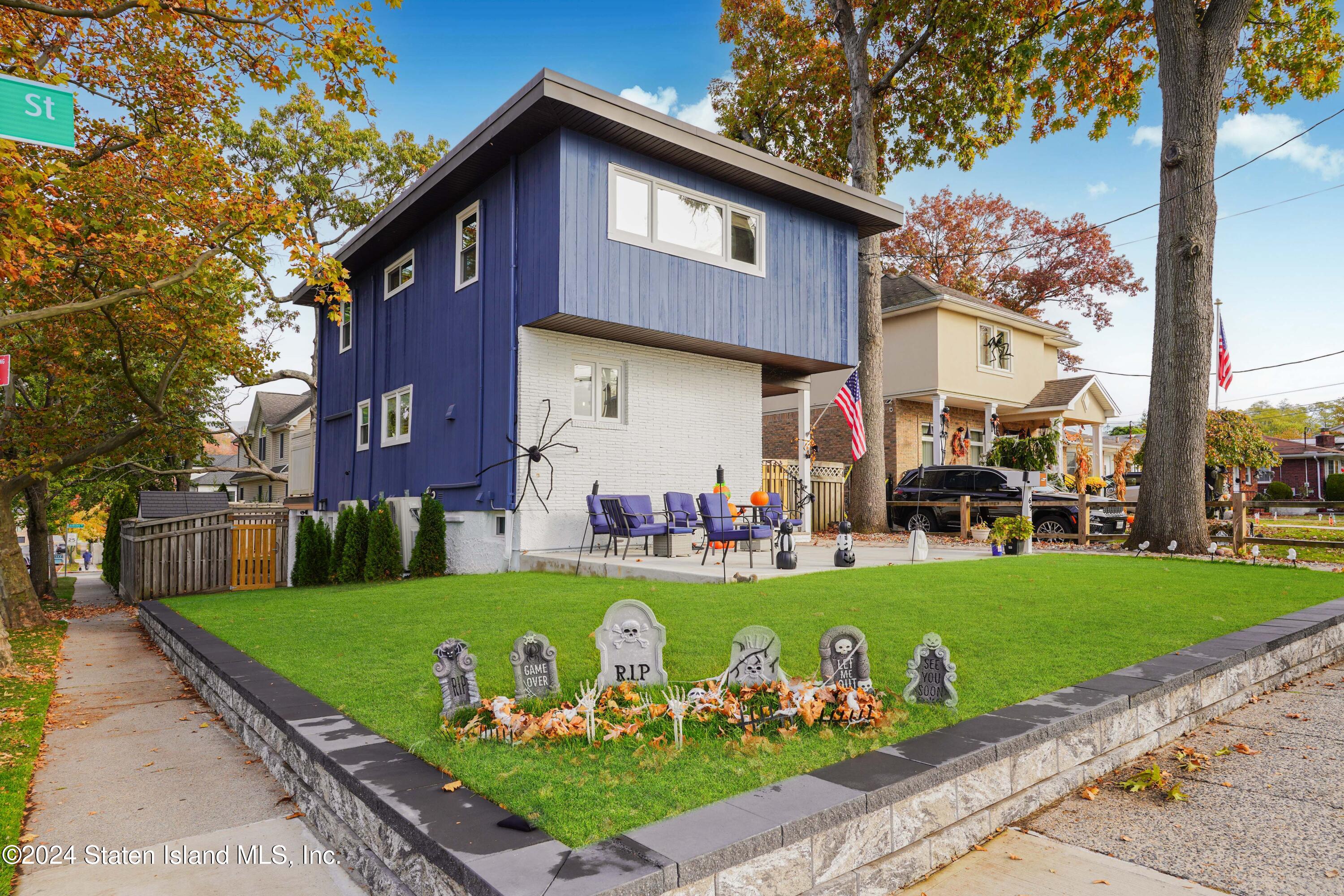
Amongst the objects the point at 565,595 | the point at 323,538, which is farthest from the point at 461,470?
the point at 565,595

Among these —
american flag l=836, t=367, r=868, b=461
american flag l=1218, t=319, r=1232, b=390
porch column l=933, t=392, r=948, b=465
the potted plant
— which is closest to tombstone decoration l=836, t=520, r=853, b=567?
the potted plant

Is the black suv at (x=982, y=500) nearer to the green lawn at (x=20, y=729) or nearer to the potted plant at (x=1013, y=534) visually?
the potted plant at (x=1013, y=534)

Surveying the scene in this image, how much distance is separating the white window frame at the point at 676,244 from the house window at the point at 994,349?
12.1m

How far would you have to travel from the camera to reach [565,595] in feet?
25.0

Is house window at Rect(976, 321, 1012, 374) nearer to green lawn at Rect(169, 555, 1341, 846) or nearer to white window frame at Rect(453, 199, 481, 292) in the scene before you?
green lawn at Rect(169, 555, 1341, 846)

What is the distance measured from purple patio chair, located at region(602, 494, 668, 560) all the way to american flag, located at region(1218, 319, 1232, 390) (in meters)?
13.0

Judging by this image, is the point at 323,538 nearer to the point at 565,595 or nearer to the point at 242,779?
the point at 565,595

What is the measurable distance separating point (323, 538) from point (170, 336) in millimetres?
3851

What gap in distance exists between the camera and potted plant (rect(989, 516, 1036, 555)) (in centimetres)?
1139

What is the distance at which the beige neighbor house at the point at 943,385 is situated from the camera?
21.3m

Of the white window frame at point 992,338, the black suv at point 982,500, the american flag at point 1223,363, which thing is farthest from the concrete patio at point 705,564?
the white window frame at point 992,338

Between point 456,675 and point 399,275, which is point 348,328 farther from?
point 456,675

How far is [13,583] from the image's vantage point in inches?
417

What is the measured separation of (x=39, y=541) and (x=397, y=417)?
8.48 metres
